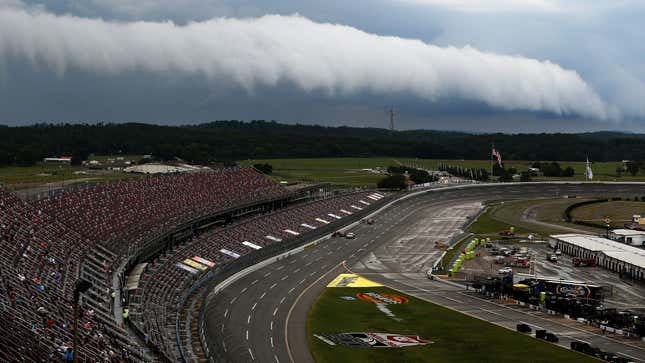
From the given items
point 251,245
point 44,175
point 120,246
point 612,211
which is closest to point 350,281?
point 251,245

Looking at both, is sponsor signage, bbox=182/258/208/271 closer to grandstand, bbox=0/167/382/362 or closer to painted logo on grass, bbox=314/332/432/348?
grandstand, bbox=0/167/382/362

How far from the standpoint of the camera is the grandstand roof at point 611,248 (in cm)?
9244

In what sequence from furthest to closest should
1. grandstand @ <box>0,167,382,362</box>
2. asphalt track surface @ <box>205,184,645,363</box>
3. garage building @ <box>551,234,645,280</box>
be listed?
garage building @ <box>551,234,645,280</box> < asphalt track surface @ <box>205,184,645,363</box> < grandstand @ <box>0,167,382,362</box>

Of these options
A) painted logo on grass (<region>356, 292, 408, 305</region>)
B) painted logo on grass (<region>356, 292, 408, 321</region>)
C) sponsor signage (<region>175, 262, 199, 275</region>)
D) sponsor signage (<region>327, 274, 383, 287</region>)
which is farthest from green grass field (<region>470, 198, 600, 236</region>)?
sponsor signage (<region>175, 262, 199, 275</region>)

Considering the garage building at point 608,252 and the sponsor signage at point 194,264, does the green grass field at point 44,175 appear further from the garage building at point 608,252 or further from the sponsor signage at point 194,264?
the garage building at point 608,252

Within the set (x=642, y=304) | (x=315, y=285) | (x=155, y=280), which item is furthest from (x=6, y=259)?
(x=642, y=304)

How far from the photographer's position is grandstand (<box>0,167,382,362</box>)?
41375mm

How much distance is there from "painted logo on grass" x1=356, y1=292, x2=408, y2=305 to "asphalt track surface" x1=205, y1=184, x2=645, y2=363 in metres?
3.10

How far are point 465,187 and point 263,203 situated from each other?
84.2m

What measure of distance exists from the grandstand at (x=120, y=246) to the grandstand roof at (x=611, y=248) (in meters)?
41.3

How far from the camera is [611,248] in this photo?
101 m

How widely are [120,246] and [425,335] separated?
31.8 meters

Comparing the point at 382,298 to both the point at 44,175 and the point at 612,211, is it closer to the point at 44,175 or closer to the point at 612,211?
the point at 44,175

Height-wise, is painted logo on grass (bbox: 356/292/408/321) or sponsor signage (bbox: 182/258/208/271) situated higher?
sponsor signage (bbox: 182/258/208/271)
